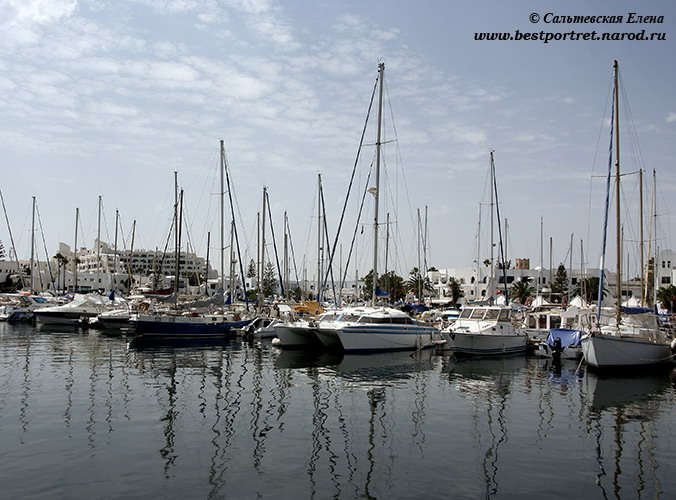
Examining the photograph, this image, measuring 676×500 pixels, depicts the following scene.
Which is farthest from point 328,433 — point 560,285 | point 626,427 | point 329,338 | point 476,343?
point 560,285

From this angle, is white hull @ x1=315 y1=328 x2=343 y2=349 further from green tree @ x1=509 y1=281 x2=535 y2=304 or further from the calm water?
green tree @ x1=509 y1=281 x2=535 y2=304

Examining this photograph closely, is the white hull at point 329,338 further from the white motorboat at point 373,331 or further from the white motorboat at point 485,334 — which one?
the white motorboat at point 485,334

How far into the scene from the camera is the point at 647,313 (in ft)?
112

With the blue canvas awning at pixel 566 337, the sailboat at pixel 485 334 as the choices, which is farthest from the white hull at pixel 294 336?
the blue canvas awning at pixel 566 337

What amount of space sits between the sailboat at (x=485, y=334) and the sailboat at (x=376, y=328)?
2813 millimetres

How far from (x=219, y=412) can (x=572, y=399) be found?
533 inches

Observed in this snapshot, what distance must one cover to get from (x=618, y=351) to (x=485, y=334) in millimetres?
8479

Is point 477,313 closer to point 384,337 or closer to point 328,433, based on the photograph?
point 384,337

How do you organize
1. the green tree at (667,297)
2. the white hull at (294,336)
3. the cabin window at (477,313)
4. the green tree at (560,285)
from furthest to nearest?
the green tree at (560,285) → the green tree at (667,297) → the white hull at (294,336) → the cabin window at (477,313)

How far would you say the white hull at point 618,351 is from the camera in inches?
1159

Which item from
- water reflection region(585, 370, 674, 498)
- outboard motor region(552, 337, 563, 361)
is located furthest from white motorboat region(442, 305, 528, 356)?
water reflection region(585, 370, 674, 498)

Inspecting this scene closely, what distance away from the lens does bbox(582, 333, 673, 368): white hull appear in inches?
1159

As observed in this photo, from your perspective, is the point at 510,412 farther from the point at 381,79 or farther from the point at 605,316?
the point at 381,79

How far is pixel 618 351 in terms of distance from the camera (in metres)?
29.8
